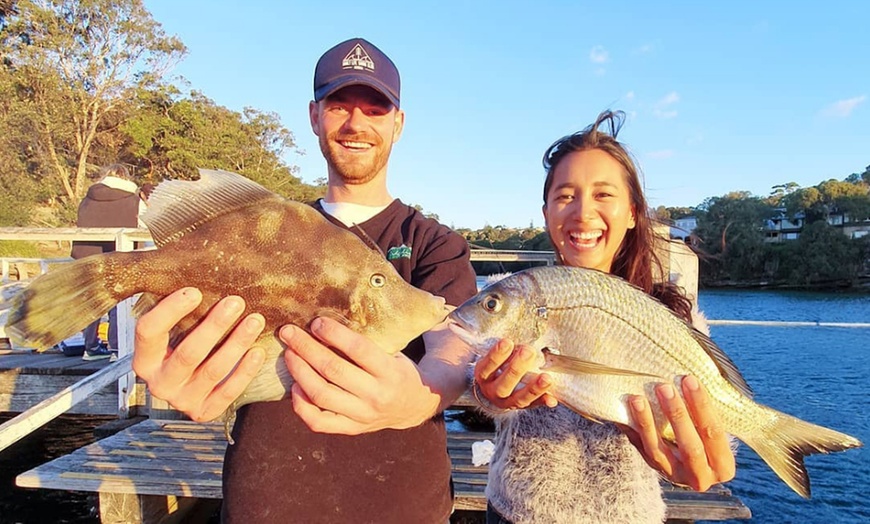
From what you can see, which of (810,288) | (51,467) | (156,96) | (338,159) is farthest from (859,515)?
(810,288)

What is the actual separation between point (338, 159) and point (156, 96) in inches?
1604

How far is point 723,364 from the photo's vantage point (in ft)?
7.29

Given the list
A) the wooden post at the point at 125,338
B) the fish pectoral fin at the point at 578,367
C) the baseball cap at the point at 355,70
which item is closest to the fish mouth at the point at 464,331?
the fish pectoral fin at the point at 578,367

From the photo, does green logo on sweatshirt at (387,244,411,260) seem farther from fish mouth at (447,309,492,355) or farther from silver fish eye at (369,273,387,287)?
silver fish eye at (369,273,387,287)

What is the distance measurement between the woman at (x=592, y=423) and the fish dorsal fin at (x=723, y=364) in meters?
0.30

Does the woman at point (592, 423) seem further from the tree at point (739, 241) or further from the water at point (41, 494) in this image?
the tree at point (739, 241)

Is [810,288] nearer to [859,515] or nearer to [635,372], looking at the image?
[859,515]

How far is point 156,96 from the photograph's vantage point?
36094mm

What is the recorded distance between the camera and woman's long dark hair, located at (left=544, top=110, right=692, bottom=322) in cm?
283

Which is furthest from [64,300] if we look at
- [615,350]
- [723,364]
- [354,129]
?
[723,364]

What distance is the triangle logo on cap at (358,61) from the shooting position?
2.32 m

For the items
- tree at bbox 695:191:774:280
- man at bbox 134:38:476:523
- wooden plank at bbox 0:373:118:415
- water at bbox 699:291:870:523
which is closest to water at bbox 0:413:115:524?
wooden plank at bbox 0:373:118:415

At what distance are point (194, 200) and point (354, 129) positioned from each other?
95 centimetres

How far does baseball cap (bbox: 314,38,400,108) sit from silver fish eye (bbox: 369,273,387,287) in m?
1.11
